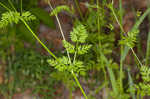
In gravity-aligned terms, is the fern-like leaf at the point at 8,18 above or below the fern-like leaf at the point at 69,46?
above

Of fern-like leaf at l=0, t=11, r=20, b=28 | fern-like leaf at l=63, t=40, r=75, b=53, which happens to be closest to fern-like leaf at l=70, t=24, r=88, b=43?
fern-like leaf at l=63, t=40, r=75, b=53

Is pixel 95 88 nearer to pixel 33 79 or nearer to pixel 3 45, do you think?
pixel 33 79

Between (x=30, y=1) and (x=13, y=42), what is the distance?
0.46 meters

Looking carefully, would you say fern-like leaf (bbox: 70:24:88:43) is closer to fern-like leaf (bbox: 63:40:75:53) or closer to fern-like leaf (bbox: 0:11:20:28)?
fern-like leaf (bbox: 63:40:75:53)

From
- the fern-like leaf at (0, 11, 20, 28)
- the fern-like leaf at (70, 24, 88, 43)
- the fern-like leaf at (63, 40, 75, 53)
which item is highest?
the fern-like leaf at (0, 11, 20, 28)

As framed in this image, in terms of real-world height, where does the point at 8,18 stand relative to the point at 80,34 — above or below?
above

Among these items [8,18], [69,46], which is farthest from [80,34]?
[8,18]

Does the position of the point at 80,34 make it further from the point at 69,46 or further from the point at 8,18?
the point at 8,18

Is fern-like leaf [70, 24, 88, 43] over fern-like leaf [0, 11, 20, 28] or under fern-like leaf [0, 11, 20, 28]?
under

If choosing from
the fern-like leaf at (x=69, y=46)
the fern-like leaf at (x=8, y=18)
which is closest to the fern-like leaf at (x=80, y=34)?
the fern-like leaf at (x=69, y=46)

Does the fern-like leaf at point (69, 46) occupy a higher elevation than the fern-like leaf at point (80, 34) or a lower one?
lower

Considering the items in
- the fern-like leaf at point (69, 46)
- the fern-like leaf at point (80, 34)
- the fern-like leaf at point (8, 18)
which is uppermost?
the fern-like leaf at point (8, 18)

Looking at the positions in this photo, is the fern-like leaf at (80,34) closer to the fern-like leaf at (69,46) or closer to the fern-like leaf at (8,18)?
the fern-like leaf at (69,46)

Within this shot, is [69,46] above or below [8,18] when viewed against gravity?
below
